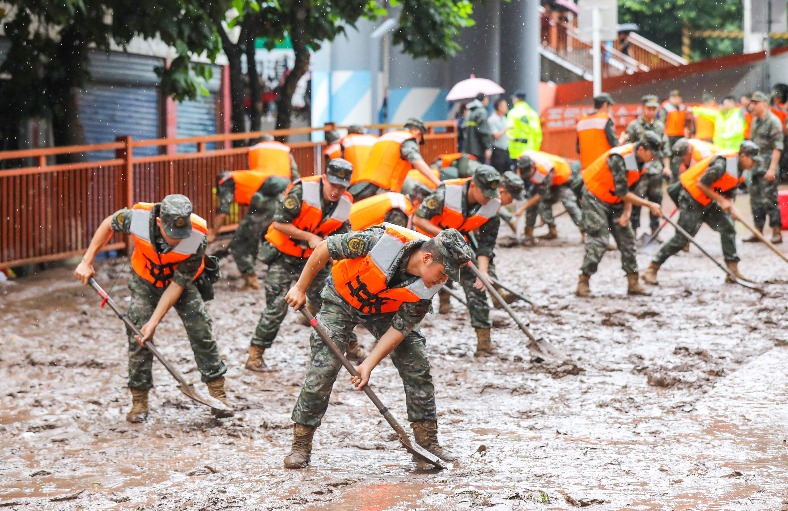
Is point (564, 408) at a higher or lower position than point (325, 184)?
lower

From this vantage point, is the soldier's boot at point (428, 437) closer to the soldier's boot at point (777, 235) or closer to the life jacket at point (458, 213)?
the life jacket at point (458, 213)

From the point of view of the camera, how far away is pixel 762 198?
14.4 meters

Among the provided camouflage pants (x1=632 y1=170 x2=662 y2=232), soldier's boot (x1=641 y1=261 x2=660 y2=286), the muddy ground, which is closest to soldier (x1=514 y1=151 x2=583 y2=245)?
camouflage pants (x1=632 y1=170 x2=662 y2=232)

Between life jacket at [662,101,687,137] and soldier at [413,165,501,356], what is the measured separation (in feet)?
35.4

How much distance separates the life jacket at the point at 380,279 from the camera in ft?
18.6

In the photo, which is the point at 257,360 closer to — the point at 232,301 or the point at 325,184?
the point at 325,184

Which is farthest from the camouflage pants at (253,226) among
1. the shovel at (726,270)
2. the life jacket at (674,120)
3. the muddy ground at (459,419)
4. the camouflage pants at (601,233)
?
the life jacket at (674,120)

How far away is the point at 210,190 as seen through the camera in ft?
49.2

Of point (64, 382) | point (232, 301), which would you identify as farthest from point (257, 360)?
point (232, 301)

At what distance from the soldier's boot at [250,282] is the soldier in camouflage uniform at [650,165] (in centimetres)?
418

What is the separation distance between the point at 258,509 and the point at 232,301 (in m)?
6.26

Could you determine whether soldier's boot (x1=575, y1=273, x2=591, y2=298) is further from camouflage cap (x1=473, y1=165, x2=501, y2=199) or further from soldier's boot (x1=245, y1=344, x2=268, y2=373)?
soldier's boot (x1=245, y1=344, x2=268, y2=373)

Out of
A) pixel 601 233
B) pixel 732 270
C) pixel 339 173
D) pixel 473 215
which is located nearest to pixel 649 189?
pixel 732 270

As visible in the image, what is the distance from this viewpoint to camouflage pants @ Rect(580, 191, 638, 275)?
11.3m
